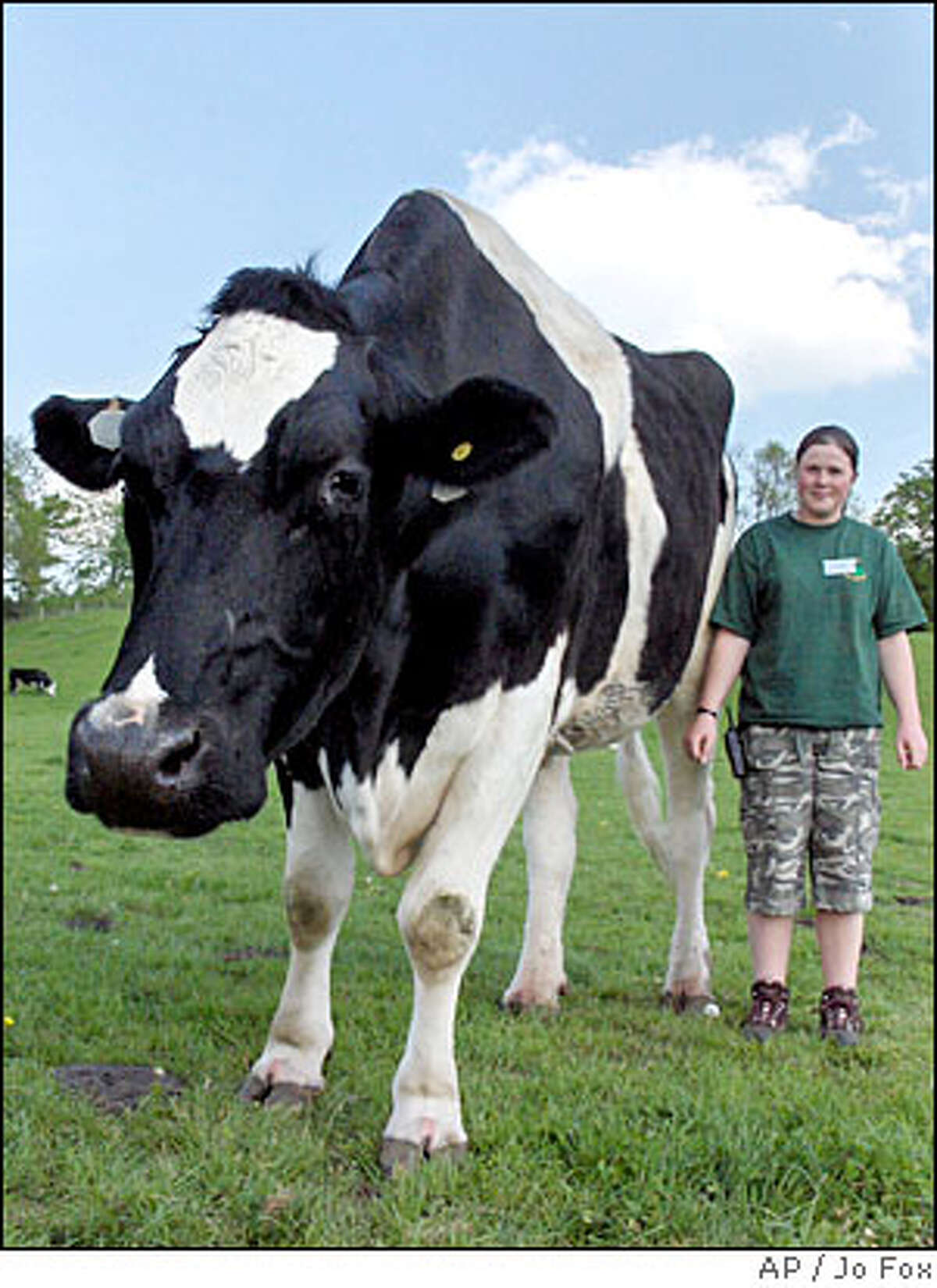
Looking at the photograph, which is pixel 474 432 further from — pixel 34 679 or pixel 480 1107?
pixel 34 679

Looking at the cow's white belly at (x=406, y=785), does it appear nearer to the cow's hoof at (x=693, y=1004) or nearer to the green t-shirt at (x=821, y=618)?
the green t-shirt at (x=821, y=618)

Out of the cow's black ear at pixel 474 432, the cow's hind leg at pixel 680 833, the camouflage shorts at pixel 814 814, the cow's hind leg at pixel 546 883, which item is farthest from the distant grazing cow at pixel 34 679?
the cow's black ear at pixel 474 432

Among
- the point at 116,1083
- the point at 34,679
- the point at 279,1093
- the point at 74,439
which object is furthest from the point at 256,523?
the point at 34,679

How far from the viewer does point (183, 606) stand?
8.82 feet

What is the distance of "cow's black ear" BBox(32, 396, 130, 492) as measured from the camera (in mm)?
3688

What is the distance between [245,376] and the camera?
2945mm

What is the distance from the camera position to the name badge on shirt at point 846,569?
16.3 ft

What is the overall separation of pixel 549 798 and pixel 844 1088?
6.62ft

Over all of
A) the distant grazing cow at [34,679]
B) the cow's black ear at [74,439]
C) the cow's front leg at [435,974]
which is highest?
the distant grazing cow at [34,679]

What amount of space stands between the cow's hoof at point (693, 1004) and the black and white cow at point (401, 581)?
0.02m

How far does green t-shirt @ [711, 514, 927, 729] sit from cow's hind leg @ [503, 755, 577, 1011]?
1.03 metres

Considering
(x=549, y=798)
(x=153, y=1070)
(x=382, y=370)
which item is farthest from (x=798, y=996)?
(x=382, y=370)

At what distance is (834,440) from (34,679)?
26.5 meters

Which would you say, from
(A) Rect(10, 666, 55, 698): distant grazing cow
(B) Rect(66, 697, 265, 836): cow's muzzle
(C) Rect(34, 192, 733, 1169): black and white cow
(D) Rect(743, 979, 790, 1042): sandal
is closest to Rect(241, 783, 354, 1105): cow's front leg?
(C) Rect(34, 192, 733, 1169): black and white cow
